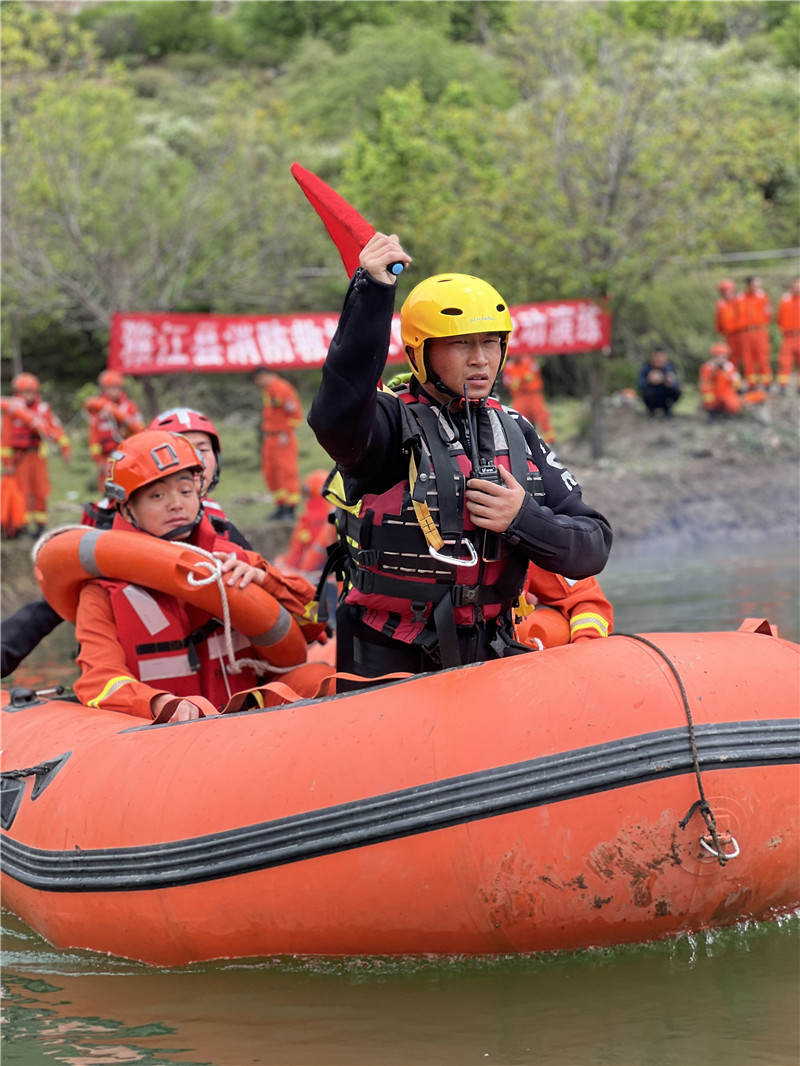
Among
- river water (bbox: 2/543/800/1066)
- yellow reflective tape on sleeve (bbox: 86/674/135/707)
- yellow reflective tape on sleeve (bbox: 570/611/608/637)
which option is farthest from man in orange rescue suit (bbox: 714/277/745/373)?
river water (bbox: 2/543/800/1066)

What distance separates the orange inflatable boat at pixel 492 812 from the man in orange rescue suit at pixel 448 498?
0.22 meters

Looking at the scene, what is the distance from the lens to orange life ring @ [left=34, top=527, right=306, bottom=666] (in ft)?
13.7

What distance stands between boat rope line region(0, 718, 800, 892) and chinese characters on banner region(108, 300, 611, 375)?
379 inches

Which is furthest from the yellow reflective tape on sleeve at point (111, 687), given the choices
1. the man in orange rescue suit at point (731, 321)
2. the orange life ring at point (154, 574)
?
the man in orange rescue suit at point (731, 321)

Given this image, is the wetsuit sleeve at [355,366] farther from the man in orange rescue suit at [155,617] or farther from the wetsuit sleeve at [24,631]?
the wetsuit sleeve at [24,631]

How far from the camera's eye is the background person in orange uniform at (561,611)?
3.77 meters

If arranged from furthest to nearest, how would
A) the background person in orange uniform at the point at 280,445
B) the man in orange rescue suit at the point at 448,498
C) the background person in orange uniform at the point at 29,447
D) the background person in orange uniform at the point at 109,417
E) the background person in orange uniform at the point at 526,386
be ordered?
the background person in orange uniform at the point at 526,386 → the background person in orange uniform at the point at 280,445 → the background person in orange uniform at the point at 109,417 → the background person in orange uniform at the point at 29,447 → the man in orange rescue suit at the point at 448,498

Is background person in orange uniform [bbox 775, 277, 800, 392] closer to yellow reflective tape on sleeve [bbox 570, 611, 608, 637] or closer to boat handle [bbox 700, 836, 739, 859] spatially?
yellow reflective tape on sleeve [bbox 570, 611, 608, 637]

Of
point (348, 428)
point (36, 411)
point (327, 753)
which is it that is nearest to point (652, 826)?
point (327, 753)

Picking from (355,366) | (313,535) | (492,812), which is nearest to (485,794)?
(492,812)

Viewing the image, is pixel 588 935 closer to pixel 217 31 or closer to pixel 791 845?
pixel 791 845

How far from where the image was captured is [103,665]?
4168 millimetres

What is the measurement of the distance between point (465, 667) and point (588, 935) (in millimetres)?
732

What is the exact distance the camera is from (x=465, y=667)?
10.6 feet
